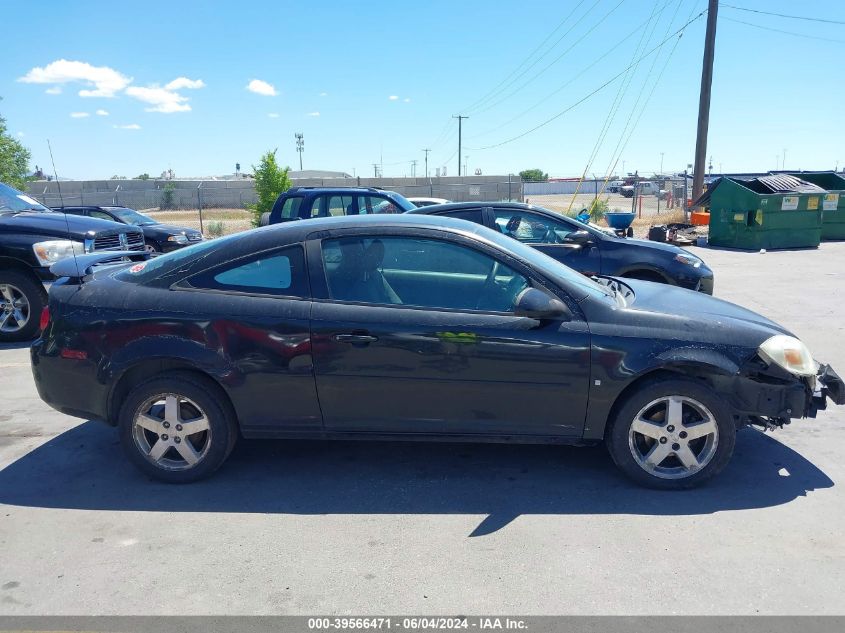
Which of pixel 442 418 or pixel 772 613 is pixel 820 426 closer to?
pixel 772 613

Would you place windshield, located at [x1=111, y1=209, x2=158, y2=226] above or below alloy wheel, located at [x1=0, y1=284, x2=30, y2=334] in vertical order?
above

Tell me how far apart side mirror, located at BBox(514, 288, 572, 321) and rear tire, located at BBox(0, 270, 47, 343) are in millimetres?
6605

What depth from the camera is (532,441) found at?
13.4 ft

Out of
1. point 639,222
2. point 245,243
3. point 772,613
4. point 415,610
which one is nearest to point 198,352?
point 245,243

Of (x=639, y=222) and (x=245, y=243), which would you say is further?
(x=639, y=222)

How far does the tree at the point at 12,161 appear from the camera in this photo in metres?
28.7

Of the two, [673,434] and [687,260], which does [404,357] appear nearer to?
[673,434]

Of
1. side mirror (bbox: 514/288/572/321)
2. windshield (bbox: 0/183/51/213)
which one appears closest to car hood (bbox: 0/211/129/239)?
windshield (bbox: 0/183/51/213)

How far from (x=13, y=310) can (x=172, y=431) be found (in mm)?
5289

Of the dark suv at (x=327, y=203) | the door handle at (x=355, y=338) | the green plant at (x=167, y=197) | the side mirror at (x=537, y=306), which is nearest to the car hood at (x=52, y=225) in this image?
the dark suv at (x=327, y=203)

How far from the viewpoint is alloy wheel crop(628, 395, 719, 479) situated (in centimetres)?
397

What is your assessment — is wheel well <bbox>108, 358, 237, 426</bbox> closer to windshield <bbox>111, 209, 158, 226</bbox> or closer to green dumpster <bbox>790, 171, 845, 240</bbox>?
windshield <bbox>111, 209, 158, 226</bbox>

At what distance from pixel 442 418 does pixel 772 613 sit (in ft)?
6.28

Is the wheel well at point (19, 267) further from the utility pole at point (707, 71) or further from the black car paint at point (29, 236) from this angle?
the utility pole at point (707, 71)
